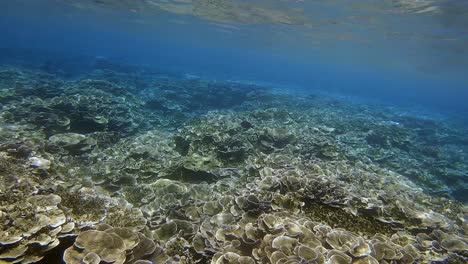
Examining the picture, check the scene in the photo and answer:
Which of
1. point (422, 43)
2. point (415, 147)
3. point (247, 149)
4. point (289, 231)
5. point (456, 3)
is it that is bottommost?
point (415, 147)

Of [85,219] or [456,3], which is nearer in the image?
[85,219]

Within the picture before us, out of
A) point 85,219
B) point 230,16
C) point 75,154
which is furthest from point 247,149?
point 230,16

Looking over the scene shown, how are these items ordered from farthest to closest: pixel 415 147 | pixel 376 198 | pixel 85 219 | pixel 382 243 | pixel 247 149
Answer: pixel 415 147 < pixel 247 149 < pixel 376 198 < pixel 85 219 < pixel 382 243

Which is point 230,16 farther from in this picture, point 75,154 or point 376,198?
point 376,198

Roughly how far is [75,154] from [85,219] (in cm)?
729

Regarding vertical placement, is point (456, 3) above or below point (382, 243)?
above

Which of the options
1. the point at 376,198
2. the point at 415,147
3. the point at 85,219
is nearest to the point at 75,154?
the point at 85,219

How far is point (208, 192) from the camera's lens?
8734mm

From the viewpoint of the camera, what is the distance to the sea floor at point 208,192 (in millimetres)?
4250

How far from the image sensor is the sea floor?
13.9ft

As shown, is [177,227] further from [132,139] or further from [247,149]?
[132,139]

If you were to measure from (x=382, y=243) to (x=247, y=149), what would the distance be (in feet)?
26.9

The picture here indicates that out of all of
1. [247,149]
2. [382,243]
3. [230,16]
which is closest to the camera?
[382,243]

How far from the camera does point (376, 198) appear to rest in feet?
22.9
